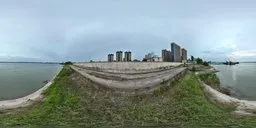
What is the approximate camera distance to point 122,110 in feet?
74.7

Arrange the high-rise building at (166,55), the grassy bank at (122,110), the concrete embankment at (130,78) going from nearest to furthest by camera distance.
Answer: the grassy bank at (122,110)
the concrete embankment at (130,78)
the high-rise building at (166,55)

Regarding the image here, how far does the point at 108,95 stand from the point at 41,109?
17.1 feet

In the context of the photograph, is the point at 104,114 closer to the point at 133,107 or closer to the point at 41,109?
the point at 133,107


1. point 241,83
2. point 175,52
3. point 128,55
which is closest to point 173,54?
point 175,52

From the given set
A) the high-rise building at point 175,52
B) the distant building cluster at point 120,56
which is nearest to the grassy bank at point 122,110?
the distant building cluster at point 120,56

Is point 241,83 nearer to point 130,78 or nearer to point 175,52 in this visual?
point 175,52

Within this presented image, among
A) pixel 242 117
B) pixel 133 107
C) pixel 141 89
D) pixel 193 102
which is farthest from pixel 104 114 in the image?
pixel 242 117

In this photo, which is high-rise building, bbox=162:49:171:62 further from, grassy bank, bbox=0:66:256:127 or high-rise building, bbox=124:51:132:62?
grassy bank, bbox=0:66:256:127

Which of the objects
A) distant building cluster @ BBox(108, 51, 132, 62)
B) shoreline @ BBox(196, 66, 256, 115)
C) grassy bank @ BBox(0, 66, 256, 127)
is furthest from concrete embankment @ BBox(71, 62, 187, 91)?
distant building cluster @ BBox(108, 51, 132, 62)

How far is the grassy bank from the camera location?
20547mm

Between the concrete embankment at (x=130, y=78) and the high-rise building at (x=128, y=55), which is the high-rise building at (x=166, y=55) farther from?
the concrete embankment at (x=130, y=78)

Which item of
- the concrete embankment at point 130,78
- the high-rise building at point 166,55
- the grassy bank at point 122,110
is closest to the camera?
the grassy bank at point 122,110

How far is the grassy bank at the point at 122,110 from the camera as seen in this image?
20547mm

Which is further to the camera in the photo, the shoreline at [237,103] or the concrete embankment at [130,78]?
the concrete embankment at [130,78]
